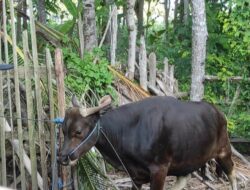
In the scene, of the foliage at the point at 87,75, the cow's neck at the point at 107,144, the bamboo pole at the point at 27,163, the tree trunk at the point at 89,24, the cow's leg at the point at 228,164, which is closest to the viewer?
the cow's neck at the point at 107,144

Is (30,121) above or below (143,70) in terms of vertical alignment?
below

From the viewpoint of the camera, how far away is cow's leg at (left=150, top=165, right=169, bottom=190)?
14.8 feet

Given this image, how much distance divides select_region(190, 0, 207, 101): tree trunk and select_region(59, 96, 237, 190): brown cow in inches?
109

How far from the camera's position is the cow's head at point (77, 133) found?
13.4ft

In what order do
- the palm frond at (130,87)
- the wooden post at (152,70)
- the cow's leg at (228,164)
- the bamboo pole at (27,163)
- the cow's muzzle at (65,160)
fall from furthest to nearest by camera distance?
the wooden post at (152,70)
the palm frond at (130,87)
the cow's leg at (228,164)
the bamboo pole at (27,163)
the cow's muzzle at (65,160)

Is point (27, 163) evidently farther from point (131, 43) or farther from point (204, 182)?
point (131, 43)

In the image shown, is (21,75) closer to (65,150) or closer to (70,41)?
(65,150)

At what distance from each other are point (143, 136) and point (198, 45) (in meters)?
3.56

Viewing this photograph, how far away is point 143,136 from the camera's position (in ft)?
14.7

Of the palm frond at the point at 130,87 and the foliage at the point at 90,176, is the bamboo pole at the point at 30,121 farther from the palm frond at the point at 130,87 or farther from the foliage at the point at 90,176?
the palm frond at the point at 130,87

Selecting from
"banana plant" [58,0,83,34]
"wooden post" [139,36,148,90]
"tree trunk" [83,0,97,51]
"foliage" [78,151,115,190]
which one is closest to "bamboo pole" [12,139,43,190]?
"foliage" [78,151,115,190]

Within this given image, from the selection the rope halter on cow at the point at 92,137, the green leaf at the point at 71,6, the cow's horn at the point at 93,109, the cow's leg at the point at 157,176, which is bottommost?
the cow's leg at the point at 157,176

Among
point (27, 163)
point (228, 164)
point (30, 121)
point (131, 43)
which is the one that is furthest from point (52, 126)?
point (131, 43)

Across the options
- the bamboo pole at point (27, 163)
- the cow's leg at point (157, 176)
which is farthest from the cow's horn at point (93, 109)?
the bamboo pole at point (27, 163)
